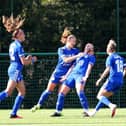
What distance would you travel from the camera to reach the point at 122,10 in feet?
82.6

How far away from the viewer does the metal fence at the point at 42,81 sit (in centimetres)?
2353

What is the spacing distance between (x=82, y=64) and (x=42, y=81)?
5.80m

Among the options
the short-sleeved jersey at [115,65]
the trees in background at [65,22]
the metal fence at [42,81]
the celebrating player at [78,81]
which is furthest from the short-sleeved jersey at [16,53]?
the trees in background at [65,22]

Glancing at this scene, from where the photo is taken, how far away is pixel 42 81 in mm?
23766

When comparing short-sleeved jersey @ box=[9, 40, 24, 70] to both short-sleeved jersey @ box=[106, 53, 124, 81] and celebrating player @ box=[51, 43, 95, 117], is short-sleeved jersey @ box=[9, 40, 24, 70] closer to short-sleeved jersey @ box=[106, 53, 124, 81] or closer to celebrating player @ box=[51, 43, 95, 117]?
celebrating player @ box=[51, 43, 95, 117]

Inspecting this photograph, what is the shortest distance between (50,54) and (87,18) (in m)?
2.25

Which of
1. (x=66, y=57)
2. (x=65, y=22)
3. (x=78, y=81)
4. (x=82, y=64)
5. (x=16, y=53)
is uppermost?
(x=65, y=22)

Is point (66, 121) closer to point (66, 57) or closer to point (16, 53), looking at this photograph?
point (16, 53)

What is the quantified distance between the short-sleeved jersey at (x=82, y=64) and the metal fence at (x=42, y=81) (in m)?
5.40

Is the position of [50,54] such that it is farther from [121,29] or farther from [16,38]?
[16,38]

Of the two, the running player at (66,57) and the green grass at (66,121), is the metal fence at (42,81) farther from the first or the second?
the green grass at (66,121)

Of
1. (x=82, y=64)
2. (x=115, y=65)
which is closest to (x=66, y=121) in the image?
(x=115, y=65)

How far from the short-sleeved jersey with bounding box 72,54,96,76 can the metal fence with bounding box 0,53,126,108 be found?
5.40 metres

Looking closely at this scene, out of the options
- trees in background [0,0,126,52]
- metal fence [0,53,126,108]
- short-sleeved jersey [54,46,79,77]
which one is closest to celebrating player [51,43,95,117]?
short-sleeved jersey [54,46,79,77]
